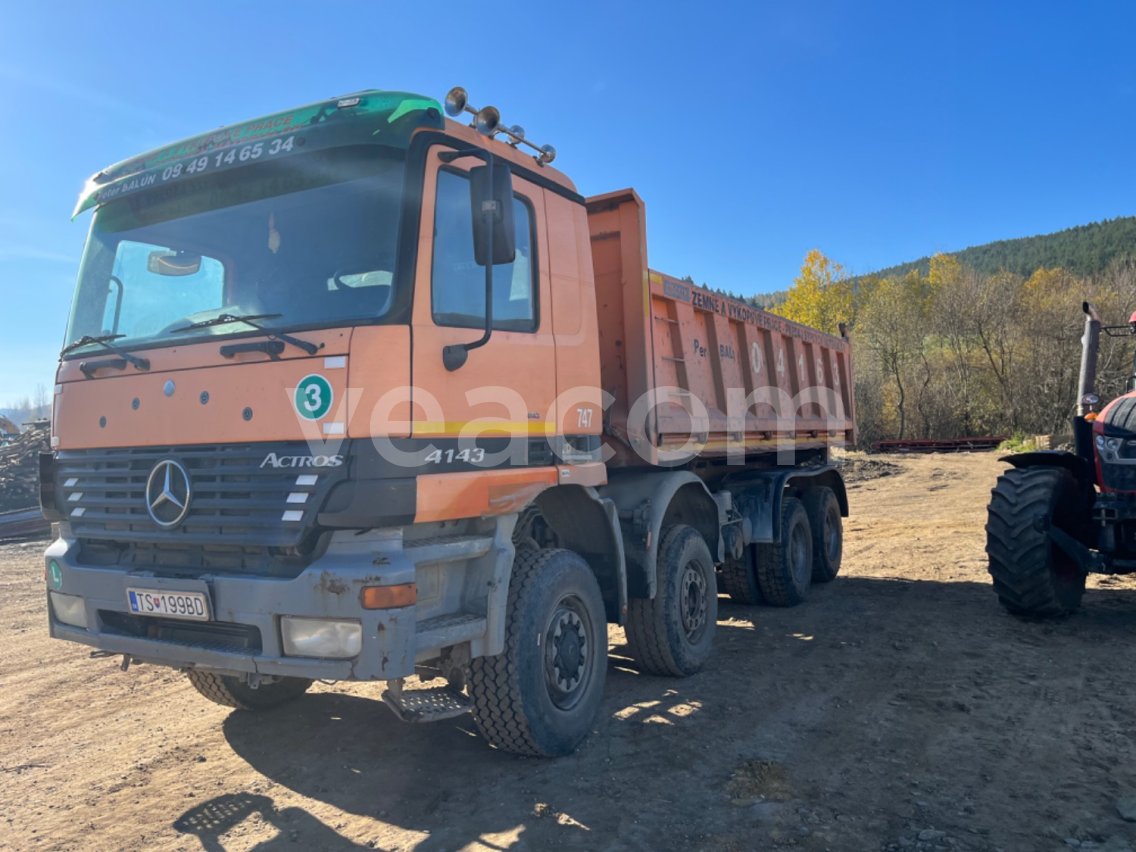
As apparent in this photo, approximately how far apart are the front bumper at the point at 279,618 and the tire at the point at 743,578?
16.9ft

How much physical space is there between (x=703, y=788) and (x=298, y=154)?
3565 millimetres

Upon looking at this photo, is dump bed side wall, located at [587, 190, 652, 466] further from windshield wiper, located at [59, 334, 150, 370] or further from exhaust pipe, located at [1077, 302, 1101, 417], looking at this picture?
exhaust pipe, located at [1077, 302, 1101, 417]

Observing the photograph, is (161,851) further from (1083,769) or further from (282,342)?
(1083,769)

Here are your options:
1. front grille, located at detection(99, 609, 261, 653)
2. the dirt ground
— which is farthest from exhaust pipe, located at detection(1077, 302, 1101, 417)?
front grille, located at detection(99, 609, 261, 653)

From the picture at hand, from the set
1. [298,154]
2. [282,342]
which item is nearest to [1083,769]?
[282,342]

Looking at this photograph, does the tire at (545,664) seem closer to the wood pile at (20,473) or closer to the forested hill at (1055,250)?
the wood pile at (20,473)

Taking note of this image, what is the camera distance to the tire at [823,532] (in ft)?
29.4

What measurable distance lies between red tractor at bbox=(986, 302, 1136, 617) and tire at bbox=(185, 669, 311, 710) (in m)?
5.43

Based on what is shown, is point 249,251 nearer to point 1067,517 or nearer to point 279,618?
point 279,618

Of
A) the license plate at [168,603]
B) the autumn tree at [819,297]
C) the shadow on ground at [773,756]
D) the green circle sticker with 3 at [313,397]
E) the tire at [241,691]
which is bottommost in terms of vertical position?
the shadow on ground at [773,756]

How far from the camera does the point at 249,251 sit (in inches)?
154

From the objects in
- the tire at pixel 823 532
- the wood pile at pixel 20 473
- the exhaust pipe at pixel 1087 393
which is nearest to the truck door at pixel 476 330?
the exhaust pipe at pixel 1087 393

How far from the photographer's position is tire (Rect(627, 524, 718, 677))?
17.8 feet

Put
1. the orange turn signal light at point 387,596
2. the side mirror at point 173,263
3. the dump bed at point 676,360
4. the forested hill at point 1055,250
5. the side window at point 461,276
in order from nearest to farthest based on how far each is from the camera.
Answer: the orange turn signal light at point 387,596 → the side window at point 461,276 → the side mirror at point 173,263 → the dump bed at point 676,360 → the forested hill at point 1055,250
